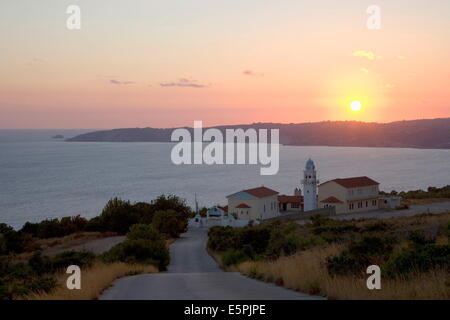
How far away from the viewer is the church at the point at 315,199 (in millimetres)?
51906

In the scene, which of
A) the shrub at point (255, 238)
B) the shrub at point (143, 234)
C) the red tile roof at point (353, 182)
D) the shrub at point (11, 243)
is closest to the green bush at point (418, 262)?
the shrub at point (255, 238)

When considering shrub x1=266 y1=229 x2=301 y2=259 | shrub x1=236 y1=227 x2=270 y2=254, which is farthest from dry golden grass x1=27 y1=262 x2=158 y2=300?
shrub x1=236 y1=227 x2=270 y2=254

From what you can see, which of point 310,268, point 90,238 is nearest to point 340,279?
point 310,268

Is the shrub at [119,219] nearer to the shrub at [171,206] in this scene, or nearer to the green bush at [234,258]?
the shrub at [171,206]

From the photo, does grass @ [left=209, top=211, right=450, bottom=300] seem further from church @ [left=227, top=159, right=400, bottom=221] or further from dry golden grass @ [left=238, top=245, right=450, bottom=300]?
church @ [left=227, top=159, right=400, bottom=221]

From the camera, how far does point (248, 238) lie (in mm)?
27188

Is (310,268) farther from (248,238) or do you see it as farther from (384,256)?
(248,238)

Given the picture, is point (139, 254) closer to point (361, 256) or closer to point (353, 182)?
point (361, 256)

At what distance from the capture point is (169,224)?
144ft

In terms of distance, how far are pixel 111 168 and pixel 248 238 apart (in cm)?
14673

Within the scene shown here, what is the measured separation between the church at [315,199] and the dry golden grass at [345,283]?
3879 centimetres

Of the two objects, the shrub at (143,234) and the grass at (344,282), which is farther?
the shrub at (143,234)

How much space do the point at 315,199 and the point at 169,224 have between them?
17.3 metres
